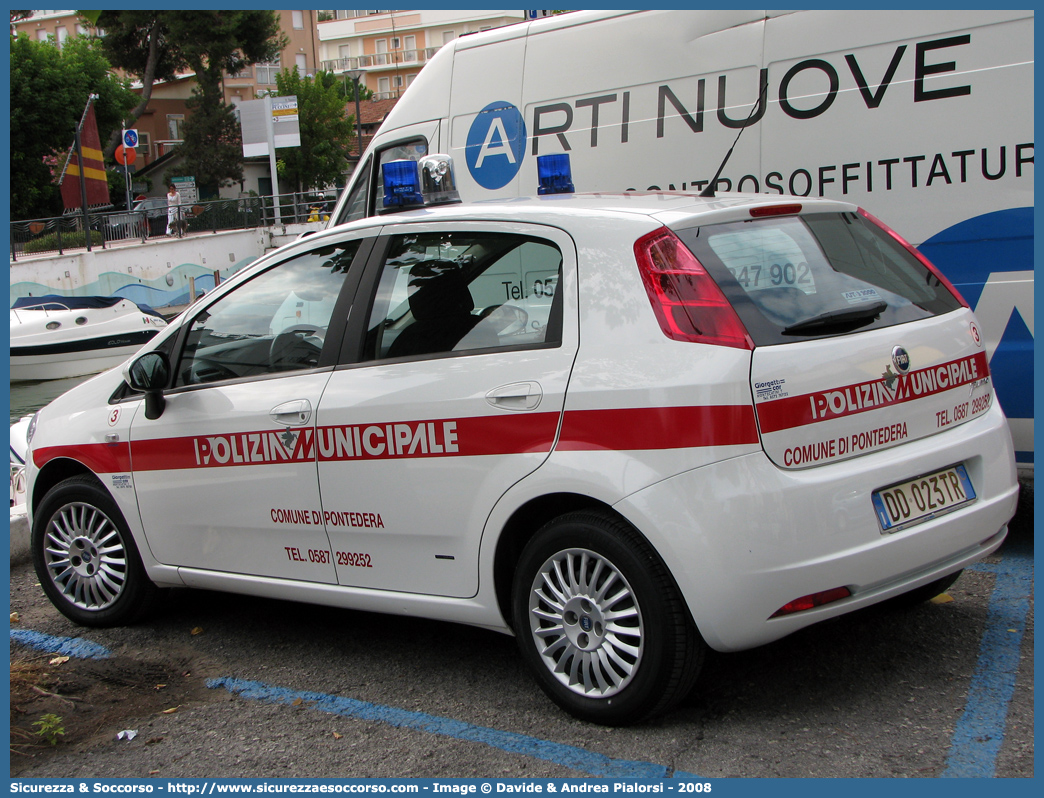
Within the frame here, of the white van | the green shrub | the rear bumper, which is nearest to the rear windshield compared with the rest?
the rear bumper

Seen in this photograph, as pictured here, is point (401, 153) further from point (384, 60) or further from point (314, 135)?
point (384, 60)

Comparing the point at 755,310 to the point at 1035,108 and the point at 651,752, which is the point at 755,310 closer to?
the point at 651,752

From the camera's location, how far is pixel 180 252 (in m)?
34.8

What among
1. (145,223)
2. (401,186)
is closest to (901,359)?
(401,186)

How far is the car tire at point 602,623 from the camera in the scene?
3180 mm

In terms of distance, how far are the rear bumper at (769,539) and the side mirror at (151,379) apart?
7.50 ft

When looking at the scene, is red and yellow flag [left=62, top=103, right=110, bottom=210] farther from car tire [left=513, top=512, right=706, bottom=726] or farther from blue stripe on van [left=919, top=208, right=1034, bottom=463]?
car tire [left=513, top=512, right=706, bottom=726]

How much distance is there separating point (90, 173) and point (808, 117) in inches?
1363

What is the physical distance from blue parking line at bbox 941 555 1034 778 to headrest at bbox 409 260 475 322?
83.4 inches

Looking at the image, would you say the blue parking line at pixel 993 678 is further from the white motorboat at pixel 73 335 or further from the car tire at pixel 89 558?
the white motorboat at pixel 73 335

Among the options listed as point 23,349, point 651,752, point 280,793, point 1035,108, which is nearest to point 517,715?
point 651,752

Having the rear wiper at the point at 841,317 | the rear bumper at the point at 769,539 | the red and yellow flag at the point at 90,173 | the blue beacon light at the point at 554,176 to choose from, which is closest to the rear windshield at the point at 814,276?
the rear wiper at the point at 841,317

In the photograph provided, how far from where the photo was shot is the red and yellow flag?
35.0 m

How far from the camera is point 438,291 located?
379 cm
